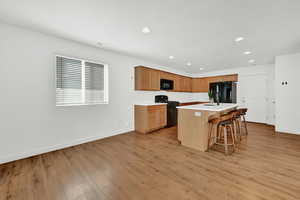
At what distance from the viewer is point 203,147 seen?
9.27 feet

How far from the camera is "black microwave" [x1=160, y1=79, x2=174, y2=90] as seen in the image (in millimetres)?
5230

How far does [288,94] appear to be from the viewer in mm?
4023

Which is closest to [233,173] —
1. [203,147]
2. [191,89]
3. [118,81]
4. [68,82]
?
[203,147]

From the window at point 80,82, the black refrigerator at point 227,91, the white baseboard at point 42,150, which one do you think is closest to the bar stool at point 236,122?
the black refrigerator at point 227,91

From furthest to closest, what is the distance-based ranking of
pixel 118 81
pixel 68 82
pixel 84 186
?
pixel 118 81
pixel 68 82
pixel 84 186

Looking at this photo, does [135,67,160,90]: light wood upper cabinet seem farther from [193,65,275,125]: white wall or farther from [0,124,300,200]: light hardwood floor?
[193,65,275,125]: white wall

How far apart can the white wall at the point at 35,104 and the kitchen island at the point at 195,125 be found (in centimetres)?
234

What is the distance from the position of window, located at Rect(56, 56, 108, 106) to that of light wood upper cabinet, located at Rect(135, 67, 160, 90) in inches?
43.2

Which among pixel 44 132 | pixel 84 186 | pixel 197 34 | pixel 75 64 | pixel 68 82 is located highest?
pixel 197 34

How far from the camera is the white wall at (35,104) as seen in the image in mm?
2350

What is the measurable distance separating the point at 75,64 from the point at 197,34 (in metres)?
3.08

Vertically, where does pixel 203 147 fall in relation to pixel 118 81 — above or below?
below

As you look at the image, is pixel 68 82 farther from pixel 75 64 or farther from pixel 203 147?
pixel 203 147

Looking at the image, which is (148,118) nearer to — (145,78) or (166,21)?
(145,78)
